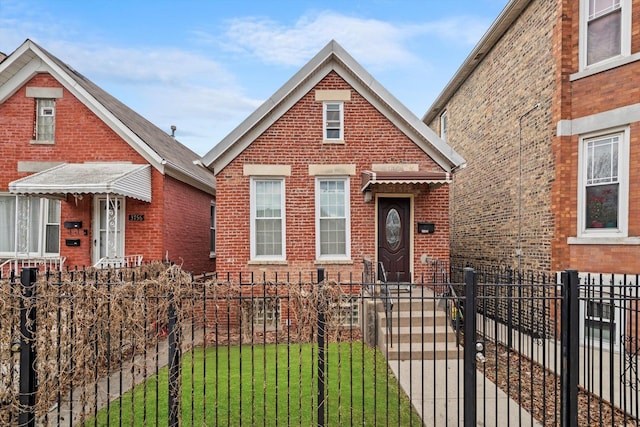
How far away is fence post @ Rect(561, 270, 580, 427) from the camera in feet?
14.6

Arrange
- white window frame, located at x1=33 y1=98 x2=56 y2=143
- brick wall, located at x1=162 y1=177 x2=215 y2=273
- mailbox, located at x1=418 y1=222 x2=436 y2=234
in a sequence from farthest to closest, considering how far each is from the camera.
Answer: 1. brick wall, located at x1=162 y1=177 x2=215 y2=273
2. white window frame, located at x1=33 y1=98 x2=56 y2=143
3. mailbox, located at x1=418 y1=222 x2=436 y2=234

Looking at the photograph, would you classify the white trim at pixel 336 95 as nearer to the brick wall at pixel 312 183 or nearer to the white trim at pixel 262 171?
the brick wall at pixel 312 183

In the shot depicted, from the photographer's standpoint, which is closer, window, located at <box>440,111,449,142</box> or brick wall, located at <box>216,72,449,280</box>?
brick wall, located at <box>216,72,449,280</box>

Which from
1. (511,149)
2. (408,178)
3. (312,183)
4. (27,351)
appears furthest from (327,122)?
(27,351)

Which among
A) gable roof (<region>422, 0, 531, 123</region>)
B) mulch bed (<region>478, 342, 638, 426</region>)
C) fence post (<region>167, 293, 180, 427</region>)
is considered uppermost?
gable roof (<region>422, 0, 531, 123</region>)

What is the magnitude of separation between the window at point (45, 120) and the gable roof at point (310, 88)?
15.6 feet

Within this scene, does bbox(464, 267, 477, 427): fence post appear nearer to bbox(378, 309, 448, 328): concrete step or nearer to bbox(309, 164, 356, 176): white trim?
bbox(378, 309, 448, 328): concrete step

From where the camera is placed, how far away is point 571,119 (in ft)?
28.1

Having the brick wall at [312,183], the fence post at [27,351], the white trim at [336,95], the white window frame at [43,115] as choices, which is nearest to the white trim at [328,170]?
the brick wall at [312,183]

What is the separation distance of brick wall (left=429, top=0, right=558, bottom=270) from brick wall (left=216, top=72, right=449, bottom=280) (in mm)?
2015

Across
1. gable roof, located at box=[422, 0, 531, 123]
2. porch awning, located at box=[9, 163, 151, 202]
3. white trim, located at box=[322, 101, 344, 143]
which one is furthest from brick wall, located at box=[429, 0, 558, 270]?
porch awning, located at box=[9, 163, 151, 202]

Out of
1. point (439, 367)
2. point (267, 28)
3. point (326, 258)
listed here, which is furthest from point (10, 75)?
point (439, 367)

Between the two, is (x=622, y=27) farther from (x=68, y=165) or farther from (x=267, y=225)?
(x=68, y=165)

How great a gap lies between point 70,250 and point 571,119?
43.2 feet
